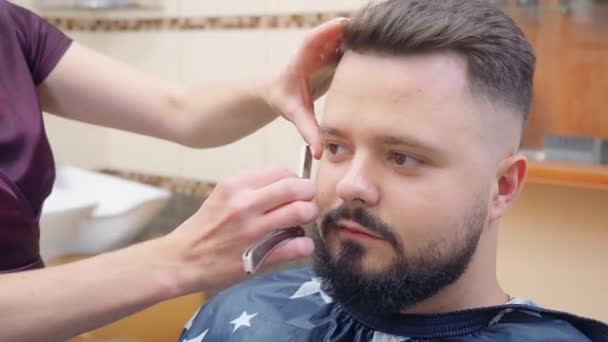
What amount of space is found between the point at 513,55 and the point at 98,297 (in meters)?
0.75

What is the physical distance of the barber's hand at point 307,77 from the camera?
126cm

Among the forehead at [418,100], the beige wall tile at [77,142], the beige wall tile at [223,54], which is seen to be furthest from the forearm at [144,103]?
the beige wall tile at [77,142]

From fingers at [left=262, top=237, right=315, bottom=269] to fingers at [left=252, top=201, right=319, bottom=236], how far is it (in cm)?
3

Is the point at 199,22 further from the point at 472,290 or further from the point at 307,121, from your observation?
the point at 472,290

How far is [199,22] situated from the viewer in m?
2.67

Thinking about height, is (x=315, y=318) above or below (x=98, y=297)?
below

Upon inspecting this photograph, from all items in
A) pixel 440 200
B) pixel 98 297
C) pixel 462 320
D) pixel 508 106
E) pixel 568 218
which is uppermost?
pixel 508 106

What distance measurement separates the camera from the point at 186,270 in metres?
1.00

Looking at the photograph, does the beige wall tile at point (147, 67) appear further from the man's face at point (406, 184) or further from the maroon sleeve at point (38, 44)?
the man's face at point (406, 184)

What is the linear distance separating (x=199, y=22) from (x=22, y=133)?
138cm

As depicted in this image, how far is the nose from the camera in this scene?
1078mm

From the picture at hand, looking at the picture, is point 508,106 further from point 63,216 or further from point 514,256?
point 63,216

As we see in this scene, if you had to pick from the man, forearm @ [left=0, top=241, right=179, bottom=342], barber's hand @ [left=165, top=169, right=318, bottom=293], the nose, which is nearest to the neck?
the man

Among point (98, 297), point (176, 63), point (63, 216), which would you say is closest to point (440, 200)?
point (98, 297)
